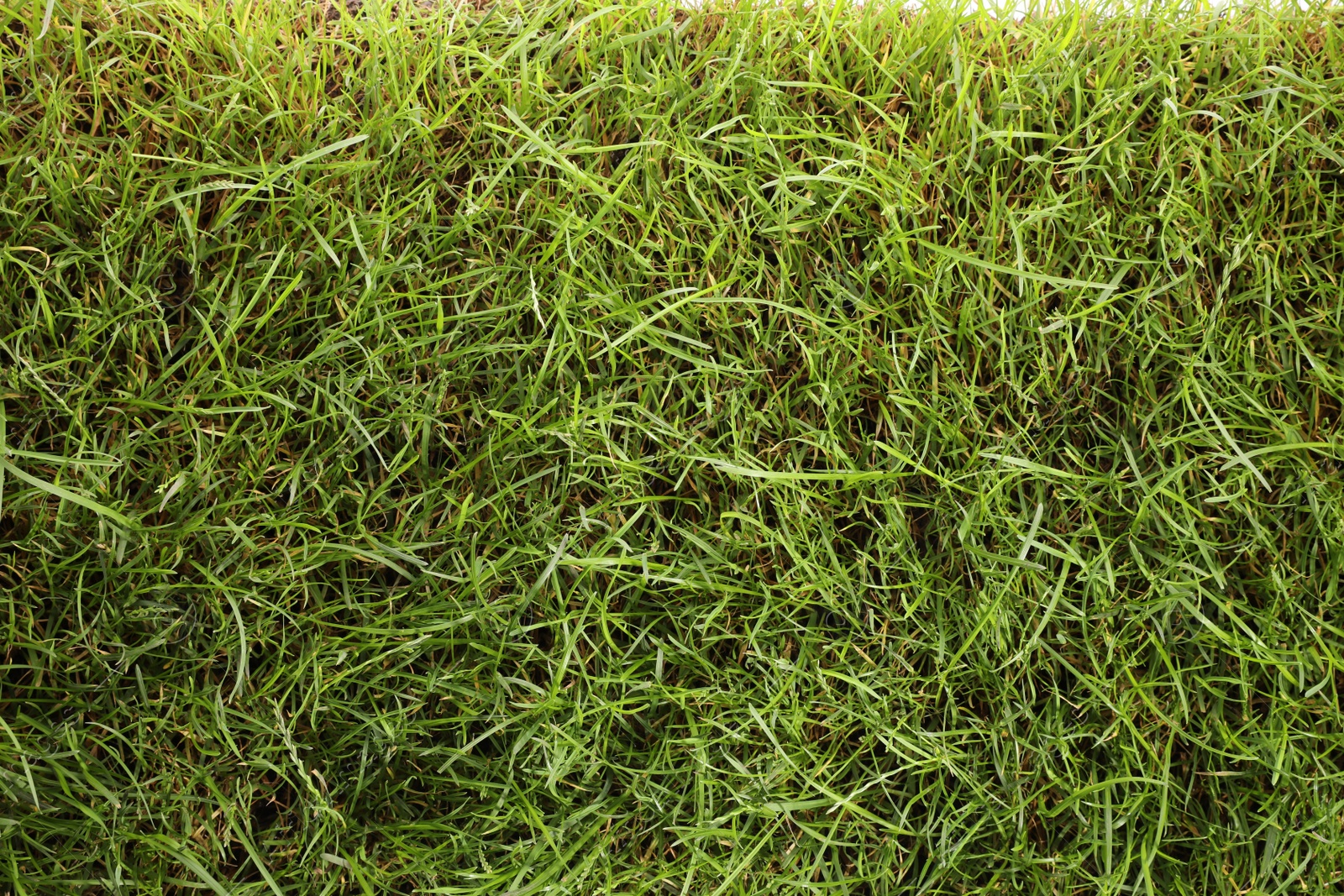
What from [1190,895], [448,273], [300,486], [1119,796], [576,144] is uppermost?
[576,144]

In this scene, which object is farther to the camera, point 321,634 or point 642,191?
point 642,191

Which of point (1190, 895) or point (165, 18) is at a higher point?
point (165, 18)

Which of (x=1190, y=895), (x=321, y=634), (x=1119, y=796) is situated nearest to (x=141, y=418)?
(x=321, y=634)

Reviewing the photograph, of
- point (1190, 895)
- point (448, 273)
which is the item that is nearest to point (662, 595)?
point (448, 273)

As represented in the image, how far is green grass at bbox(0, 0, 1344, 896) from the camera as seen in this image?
1279 millimetres

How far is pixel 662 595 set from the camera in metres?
1.36

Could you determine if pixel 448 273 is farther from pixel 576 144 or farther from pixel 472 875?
pixel 472 875

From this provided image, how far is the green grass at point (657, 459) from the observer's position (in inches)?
50.4

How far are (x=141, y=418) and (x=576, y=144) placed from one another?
0.74 meters

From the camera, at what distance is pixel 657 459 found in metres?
1.34

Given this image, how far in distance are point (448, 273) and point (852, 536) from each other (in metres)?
0.73

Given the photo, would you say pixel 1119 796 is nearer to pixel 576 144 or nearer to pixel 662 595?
pixel 662 595

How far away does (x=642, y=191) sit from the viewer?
140 centimetres

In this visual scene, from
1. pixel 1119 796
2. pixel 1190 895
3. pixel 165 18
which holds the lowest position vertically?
pixel 1190 895
